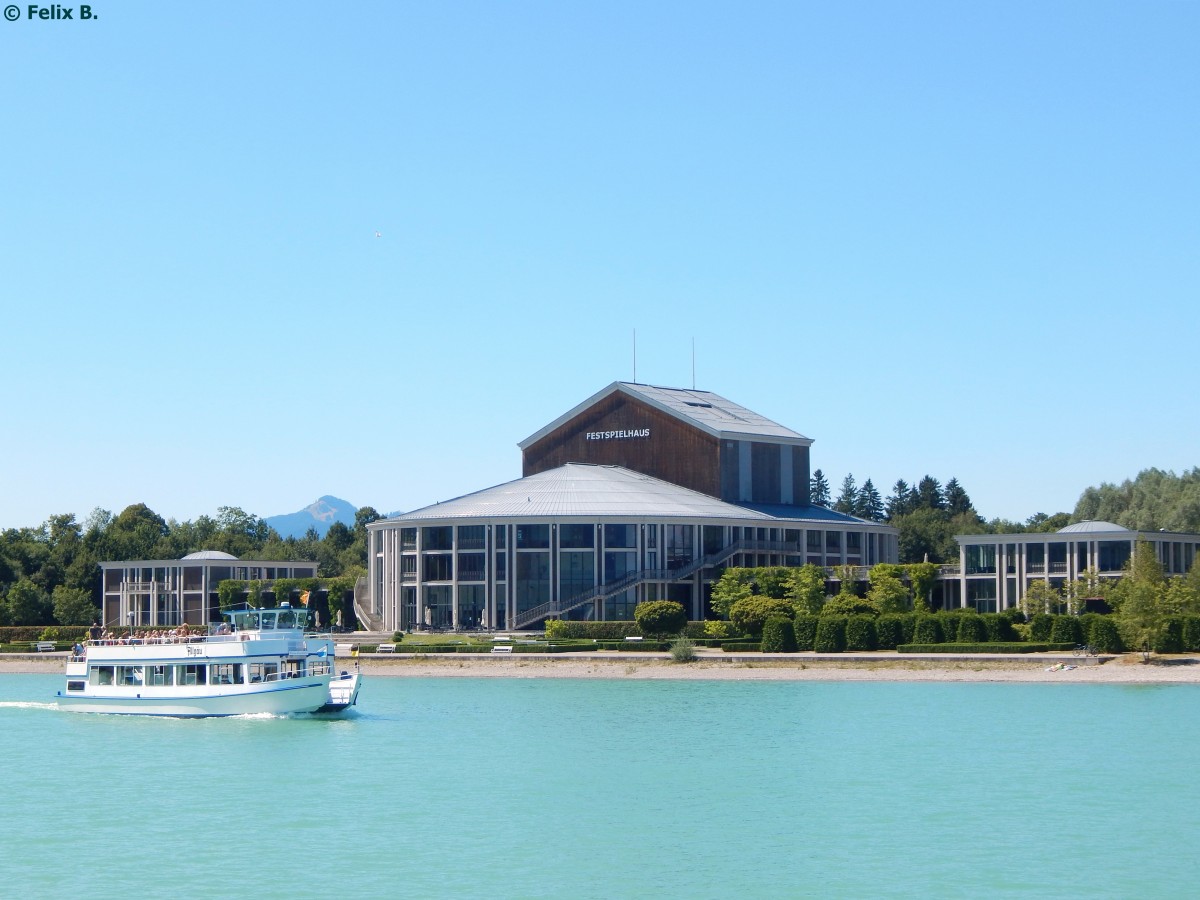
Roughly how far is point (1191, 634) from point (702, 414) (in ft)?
200

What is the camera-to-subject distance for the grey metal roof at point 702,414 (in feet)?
463

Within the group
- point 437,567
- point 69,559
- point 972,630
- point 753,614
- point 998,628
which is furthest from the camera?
point 69,559

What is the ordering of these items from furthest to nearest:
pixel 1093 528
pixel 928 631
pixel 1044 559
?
1. pixel 1044 559
2. pixel 1093 528
3. pixel 928 631

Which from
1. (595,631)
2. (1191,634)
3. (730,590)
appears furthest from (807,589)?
(1191,634)

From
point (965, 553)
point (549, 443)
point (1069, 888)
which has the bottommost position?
point (1069, 888)

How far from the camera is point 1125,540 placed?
114000mm

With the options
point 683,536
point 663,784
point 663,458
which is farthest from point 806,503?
point 663,784

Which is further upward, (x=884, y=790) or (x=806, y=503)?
(x=806, y=503)

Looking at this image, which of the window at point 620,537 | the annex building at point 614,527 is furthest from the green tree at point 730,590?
the window at point 620,537

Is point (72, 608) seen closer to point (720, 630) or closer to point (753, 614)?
point (720, 630)

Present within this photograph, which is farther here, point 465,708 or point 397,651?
point 397,651

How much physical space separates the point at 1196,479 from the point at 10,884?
532ft

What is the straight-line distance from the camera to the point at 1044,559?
11656cm

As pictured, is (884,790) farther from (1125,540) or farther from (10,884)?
(1125,540)
